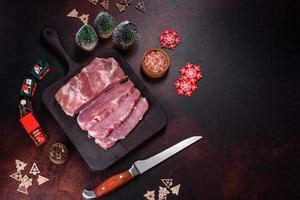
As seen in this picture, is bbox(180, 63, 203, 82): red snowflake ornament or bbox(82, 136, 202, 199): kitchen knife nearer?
bbox(82, 136, 202, 199): kitchen knife

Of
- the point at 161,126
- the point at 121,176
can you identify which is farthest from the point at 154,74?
the point at 121,176

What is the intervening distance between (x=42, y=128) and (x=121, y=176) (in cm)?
63

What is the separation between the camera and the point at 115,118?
143 inches

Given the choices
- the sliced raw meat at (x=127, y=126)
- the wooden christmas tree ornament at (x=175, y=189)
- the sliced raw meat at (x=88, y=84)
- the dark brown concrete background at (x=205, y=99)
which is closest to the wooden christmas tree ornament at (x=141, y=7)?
the dark brown concrete background at (x=205, y=99)

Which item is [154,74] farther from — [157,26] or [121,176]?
[121,176]

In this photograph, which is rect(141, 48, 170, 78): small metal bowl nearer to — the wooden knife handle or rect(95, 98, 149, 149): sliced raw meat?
rect(95, 98, 149, 149): sliced raw meat

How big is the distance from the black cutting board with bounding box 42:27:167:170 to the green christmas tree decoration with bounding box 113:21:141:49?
10cm

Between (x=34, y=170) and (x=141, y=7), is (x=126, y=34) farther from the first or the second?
(x=34, y=170)

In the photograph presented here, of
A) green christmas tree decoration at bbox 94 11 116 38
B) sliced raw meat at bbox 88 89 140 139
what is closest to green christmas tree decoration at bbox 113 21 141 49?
green christmas tree decoration at bbox 94 11 116 38

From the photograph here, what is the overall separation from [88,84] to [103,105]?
172 mm

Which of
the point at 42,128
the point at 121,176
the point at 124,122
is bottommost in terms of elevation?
the point at 121,176

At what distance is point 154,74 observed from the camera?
3717 mm

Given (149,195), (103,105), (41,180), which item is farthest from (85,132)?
(149,195)

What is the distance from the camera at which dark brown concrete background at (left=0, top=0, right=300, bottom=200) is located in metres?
3.66
